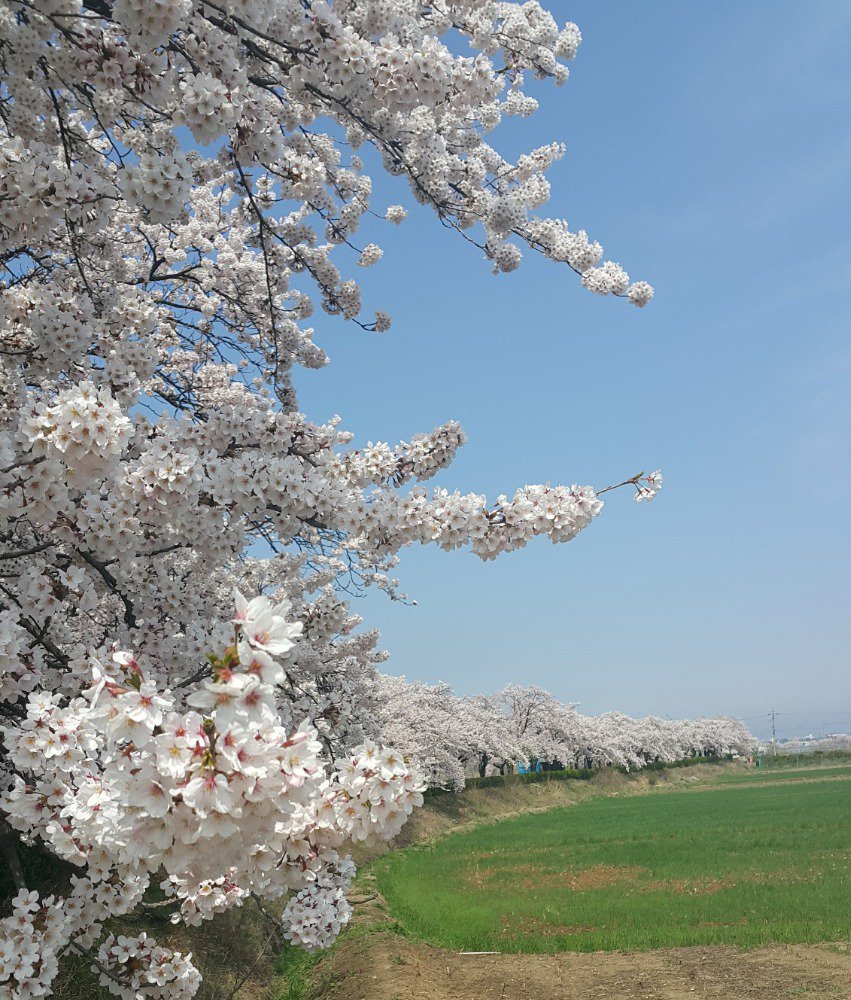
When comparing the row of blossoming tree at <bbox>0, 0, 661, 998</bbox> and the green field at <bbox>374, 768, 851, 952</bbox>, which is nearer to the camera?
the row of blossoming tree at <bbox>0, 0, 661, 998</bbox>

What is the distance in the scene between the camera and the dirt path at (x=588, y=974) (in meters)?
8.47

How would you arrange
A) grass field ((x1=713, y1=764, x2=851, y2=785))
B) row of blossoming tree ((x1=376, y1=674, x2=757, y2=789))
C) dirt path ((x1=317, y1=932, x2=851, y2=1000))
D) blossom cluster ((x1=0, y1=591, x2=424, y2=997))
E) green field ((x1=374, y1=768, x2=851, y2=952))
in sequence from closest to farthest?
1. blossom cluster ((x1=0, y1=591, x2=424, y2=997))
2. dirt path ((x1=317, y1=932, x2=851, y2=1000))
3. green field ((x1=374, y1=768, x2=851, y2=952))
4. row of blossoming tree ((x1=376, y1=674, x2=757, y2=789))
5. grass field ((x1=713, y1=764, x2=851, y2=785))

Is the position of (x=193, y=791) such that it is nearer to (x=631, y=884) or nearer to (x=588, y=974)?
(x=588, y=974)

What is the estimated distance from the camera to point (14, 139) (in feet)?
14.6

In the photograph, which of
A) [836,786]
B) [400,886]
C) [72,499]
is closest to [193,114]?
[72,499]

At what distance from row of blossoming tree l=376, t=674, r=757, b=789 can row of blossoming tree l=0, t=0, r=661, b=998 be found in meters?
16.3

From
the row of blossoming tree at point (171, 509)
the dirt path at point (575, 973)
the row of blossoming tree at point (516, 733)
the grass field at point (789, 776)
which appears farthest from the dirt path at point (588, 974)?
the grass field at point (789, 776)

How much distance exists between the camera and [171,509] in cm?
456

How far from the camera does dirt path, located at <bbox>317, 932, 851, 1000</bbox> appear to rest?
27.8ft

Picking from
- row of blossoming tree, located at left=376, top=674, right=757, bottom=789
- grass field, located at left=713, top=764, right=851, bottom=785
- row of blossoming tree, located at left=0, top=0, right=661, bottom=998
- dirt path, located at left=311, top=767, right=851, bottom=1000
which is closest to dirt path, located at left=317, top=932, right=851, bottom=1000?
dirt path, located at left=311, top=767, right=851, bottom=1000

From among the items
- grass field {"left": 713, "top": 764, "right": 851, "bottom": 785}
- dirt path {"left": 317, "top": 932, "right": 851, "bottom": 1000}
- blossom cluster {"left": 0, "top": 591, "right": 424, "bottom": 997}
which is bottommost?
grass field {"left": 713, "top": 764, "right": 851, "bottom": 785}

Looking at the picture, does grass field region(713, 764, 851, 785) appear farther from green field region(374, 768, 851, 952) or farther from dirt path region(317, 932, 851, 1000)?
dirt path region(317, 932, 851, 1000)

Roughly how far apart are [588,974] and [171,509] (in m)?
8.16

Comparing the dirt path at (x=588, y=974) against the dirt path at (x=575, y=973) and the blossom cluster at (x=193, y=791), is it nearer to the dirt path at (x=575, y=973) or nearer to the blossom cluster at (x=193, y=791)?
the dirt path at (x=575, y=973)
